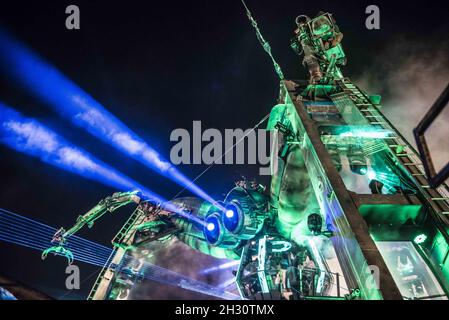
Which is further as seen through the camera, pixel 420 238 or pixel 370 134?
pixel 370 134

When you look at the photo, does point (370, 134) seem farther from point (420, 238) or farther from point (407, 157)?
point (420, 238)

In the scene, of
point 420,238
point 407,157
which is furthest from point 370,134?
point 420,238

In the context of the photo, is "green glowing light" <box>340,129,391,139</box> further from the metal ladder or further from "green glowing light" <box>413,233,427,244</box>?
"green glowing light" <box>413,233,427,244</box>

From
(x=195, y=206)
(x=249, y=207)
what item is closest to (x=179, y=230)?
(x=195, y=206)

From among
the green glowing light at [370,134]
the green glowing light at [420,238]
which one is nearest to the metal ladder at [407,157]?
the green glowing light at [370,134]

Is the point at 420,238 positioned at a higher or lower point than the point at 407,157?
lower

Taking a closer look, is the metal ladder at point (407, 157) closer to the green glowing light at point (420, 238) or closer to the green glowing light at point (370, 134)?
the green glowing light at point (370, 134)

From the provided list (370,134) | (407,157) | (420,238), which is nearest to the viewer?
(420,238)

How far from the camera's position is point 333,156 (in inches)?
341

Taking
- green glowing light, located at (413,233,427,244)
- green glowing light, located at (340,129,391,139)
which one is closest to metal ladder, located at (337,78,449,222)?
Answer: green glowing light, located at (340,129,391,139)
